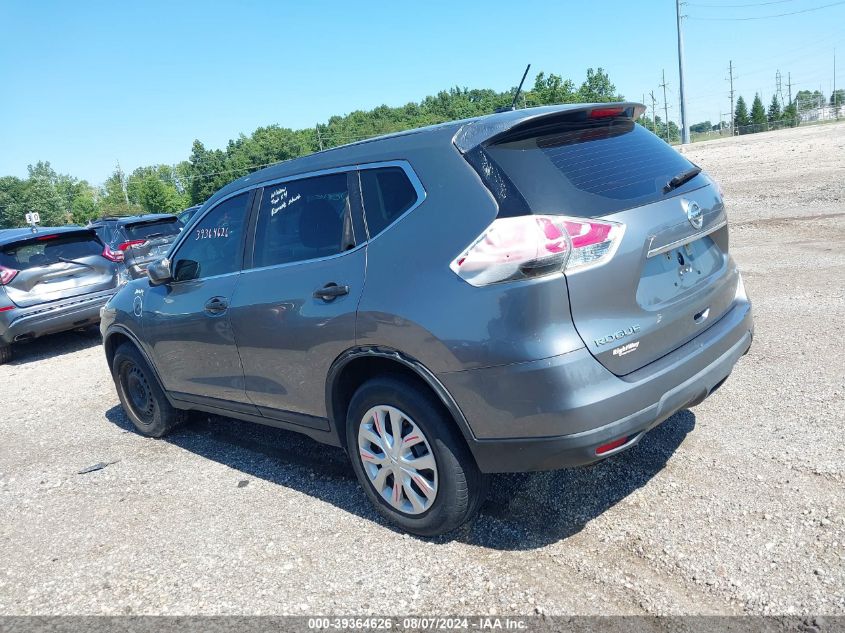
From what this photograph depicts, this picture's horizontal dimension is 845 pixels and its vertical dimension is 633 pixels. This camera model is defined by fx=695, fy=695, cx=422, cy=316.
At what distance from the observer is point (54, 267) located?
9516mm

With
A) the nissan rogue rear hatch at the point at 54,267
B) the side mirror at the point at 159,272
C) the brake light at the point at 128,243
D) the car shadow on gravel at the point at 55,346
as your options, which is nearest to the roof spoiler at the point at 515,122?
the side mirror at the point at 159,272

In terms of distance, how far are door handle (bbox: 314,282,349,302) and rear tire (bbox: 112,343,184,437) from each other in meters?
2.39

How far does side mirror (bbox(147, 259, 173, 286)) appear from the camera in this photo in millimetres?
4762

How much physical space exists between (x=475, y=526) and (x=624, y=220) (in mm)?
1731

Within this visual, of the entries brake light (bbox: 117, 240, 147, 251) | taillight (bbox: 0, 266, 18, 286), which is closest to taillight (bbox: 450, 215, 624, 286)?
taillight (bbox: 0, 266, 18, 286)

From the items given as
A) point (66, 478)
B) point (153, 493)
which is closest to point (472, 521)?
point (153, 493)

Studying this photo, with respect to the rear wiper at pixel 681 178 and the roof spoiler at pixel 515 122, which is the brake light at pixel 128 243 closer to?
the roof spoiler at pixel 515 122

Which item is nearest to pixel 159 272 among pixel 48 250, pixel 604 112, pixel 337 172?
pixel 337 172

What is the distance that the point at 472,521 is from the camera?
Answer: 3.67 m

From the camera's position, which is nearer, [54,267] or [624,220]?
[624,220]

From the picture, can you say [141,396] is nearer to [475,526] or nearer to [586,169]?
[475,526]

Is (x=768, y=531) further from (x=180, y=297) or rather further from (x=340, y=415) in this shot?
(x=180, y=297)

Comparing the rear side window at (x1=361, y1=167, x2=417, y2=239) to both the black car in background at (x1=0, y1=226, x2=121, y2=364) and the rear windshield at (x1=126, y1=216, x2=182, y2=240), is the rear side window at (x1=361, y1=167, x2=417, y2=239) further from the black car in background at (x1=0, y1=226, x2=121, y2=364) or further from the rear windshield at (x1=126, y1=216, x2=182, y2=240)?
the rear windshield at (x1=126, y1=216, x2=182, y2=240)

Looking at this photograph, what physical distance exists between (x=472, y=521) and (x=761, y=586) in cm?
141
